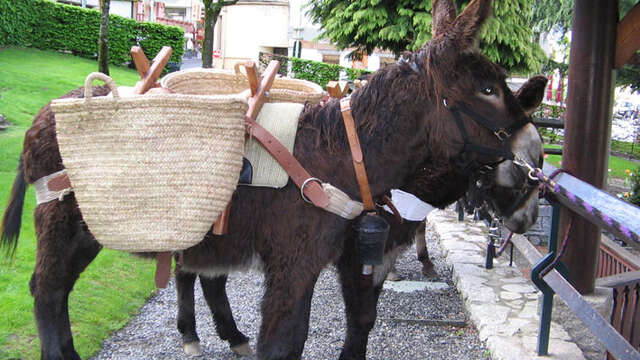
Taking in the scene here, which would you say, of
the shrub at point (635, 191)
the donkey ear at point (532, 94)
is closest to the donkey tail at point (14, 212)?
the donkey ear at point (532, 94)

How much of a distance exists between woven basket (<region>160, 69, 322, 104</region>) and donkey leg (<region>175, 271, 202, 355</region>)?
1455mm

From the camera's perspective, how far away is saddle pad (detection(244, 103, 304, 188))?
103 inches

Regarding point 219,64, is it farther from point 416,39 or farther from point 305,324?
point 305,324

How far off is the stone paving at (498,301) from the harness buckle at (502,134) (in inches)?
79.7

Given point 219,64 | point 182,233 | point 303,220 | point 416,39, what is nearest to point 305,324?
point 303,220

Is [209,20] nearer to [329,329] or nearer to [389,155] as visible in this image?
[329,329]

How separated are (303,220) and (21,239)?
15.0 feet

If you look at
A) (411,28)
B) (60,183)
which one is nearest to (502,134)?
(60,183)

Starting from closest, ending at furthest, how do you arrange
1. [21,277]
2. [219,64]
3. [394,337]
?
[394,337] → [21,277] → [219,64]

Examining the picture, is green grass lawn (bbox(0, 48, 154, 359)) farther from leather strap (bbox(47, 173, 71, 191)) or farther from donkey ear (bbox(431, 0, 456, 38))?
donkey ear (bbox(431, 0, 456, 38))

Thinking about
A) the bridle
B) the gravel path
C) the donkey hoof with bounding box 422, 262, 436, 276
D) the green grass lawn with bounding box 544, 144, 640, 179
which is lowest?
the gravel path

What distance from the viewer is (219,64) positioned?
3300 cm

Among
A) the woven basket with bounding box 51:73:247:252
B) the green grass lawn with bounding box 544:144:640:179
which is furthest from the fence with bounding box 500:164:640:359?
the green grass lawn with bounding box 544:144:640:179

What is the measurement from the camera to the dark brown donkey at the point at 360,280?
2.81 meters
